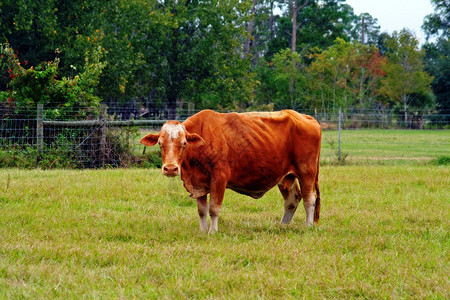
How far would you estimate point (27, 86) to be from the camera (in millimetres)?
13250

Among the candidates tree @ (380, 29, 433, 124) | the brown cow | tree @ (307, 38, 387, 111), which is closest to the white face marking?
the brown cow

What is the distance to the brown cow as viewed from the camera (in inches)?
231

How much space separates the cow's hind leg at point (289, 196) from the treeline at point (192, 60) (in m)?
7.79

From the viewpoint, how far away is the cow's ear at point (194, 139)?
5.82 m

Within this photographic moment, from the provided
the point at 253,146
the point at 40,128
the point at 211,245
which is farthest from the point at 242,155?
the point at 40,128

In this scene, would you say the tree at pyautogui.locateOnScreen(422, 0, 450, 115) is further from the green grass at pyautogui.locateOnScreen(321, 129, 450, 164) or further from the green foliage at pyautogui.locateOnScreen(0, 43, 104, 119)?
the green foliage at pyautogui.locateOnScreen(0, 43, 104, 119)

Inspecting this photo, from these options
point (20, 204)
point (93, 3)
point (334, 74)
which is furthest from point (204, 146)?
point (334, 74)

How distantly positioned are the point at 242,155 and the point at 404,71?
36.3m

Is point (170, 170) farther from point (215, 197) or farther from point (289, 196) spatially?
point (289, 196)

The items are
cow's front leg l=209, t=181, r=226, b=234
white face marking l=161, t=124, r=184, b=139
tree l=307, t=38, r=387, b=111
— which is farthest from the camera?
tree l=307, t=38, r=387, b=111

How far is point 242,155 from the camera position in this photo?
6.33m

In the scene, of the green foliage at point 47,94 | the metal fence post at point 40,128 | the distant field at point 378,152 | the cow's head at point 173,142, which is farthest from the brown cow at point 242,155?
the green foliage at point 47,94

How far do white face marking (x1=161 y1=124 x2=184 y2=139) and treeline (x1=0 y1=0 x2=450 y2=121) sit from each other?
796 cm

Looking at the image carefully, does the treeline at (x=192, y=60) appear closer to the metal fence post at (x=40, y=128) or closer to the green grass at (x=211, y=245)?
the metal fence post at (x=40, y=128)
